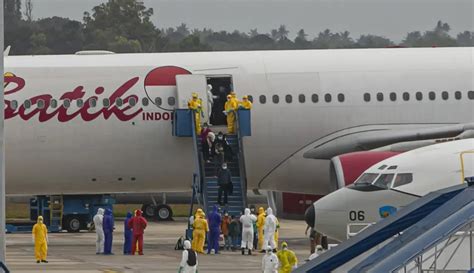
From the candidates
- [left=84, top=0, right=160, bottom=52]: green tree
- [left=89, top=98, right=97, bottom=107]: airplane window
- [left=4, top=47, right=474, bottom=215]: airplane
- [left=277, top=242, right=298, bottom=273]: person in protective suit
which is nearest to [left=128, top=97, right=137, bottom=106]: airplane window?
[left=4, top=47, right=474, bottom=215]: airplane

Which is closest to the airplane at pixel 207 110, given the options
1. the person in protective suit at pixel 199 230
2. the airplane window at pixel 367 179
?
the person in protective suit at pixel 199 230

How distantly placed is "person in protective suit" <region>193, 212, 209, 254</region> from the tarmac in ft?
1.57

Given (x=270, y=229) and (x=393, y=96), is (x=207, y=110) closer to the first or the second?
(x=270, y=229)

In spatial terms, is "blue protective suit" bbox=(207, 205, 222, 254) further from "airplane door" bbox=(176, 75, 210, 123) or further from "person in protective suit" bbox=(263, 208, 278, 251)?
"airplane door" bbox=(176, 75, 210, 123)

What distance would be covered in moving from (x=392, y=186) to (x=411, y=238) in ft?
48.3

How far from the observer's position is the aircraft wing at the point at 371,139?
41.6 meters

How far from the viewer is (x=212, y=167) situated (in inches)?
1671

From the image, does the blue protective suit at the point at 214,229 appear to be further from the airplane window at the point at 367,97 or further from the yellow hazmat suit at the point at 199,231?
the airplane window at the point at 367,97

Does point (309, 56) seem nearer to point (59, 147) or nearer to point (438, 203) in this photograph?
point (59, 147)

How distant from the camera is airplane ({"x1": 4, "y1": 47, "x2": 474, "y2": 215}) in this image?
1642 inches

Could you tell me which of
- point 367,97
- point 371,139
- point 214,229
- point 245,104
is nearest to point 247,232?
point 214,229

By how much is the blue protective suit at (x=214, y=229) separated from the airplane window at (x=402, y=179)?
952cm

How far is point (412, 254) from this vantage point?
16172 mm

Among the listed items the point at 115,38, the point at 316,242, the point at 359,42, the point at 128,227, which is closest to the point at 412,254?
the point at 316,242
